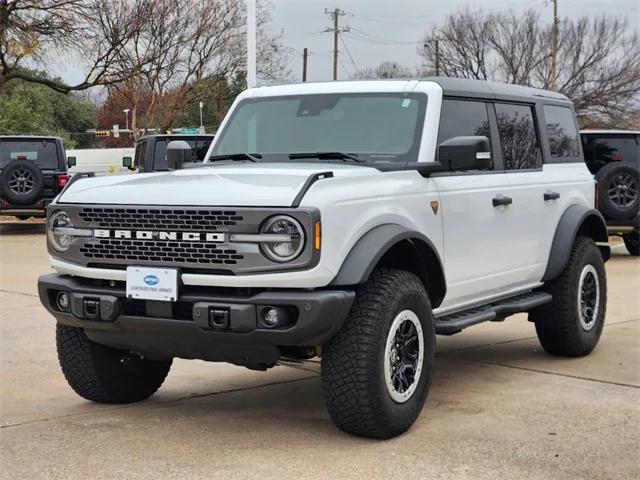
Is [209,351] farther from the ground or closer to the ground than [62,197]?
closer to the ground

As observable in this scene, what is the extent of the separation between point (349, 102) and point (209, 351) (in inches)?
79.4

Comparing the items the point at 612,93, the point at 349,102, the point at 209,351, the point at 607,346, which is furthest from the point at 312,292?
the point at 612,93

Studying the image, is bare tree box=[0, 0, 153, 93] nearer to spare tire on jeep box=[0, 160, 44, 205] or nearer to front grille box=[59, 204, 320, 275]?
spare tire on jeep box=[0, 160, 44, 205]

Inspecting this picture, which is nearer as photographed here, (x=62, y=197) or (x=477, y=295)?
(x=62, y=197)

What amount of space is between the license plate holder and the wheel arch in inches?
30.8

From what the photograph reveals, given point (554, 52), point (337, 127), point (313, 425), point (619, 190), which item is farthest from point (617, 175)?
point (554, 52)

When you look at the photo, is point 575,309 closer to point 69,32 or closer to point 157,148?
point 157,148

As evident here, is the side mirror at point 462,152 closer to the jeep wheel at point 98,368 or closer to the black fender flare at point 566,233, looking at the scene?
the black fender flare at point 566,233

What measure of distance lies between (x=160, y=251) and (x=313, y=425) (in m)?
1.29

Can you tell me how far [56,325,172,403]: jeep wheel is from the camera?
18.1 ft

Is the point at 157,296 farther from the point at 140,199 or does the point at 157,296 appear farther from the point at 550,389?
the point at 550,389

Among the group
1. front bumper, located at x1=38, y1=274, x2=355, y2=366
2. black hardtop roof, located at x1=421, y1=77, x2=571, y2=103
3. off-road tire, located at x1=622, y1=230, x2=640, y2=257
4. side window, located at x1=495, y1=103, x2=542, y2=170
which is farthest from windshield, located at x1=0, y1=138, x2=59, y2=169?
front bumper, located at x1=38, y1=274, x2=355, y2=366

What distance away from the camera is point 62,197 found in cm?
518

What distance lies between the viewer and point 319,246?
4.47 metres
